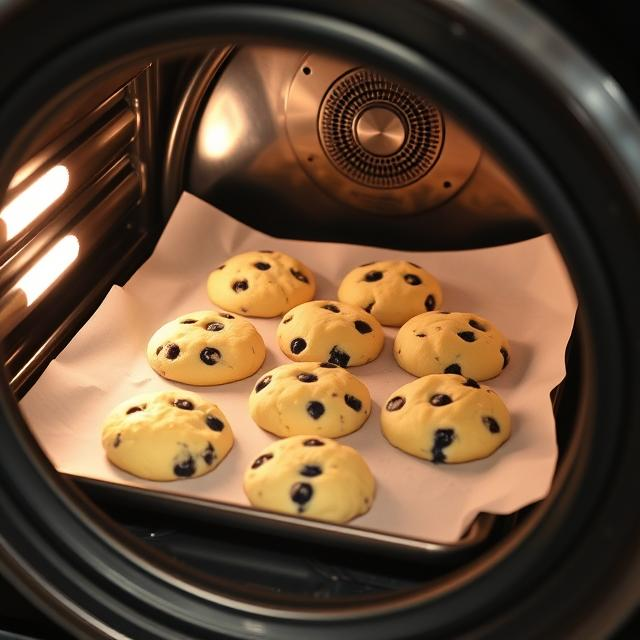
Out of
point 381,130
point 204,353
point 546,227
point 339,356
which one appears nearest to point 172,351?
point 204,353

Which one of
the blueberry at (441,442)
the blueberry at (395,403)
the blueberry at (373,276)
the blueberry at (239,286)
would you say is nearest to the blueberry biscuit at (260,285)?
the blueberry at (239,286)

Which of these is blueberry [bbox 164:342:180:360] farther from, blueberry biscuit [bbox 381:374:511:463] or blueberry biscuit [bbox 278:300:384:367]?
blueberry biscuit [bbox 381:374:511:463]

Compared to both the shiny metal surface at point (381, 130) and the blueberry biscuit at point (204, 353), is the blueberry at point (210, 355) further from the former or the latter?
the shiny metal surface at point (381, 130)

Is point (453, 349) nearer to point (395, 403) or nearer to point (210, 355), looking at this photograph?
point (395, 403)

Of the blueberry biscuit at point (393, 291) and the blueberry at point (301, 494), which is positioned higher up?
the blueberry biscuit at point (393, 291)

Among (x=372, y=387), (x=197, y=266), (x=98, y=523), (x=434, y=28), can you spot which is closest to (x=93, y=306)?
(x=197, y=266)

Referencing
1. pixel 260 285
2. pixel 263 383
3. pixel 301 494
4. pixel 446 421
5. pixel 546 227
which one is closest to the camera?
pixel 546 227
